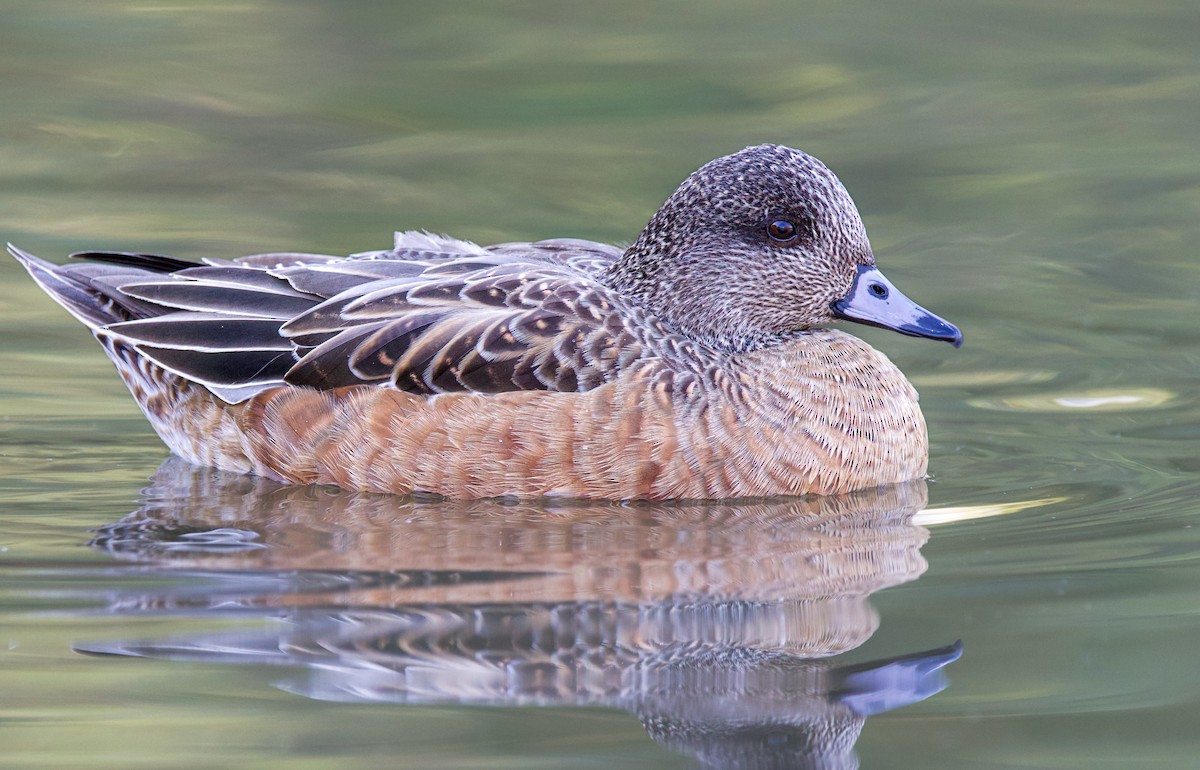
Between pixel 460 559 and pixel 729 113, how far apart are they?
7.21 meters

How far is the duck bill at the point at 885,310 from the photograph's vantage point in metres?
7.61

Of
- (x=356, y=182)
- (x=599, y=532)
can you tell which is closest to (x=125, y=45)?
(x=356, y=182)

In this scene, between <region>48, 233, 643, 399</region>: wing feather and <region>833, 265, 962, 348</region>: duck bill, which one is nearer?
<region>48, 233, 643, 399</region>: wing feather

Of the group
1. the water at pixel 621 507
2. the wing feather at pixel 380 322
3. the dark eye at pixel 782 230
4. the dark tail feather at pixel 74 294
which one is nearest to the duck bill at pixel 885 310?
the dark eye at pixel 782 230

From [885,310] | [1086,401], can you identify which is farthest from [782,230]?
[1086,401]

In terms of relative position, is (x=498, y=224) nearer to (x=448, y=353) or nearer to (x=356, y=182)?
(x=356, y=182)

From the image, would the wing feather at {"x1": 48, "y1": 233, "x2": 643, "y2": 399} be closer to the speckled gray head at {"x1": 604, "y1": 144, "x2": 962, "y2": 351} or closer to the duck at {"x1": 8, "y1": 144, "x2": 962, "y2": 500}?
the duck at {"x1": 8, "y1": 144, "x2": 962, "y2": 500}

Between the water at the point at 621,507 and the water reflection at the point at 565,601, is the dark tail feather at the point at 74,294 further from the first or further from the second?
the water reflection at the point at 565,601

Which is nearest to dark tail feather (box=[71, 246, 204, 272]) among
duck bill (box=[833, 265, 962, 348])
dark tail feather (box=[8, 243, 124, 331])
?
dark tail feather (box=[8, 243, 124, 331])

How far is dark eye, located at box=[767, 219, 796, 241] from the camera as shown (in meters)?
7.79

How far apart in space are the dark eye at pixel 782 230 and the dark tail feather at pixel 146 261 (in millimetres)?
2667

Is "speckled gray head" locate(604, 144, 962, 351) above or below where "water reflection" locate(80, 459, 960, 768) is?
above

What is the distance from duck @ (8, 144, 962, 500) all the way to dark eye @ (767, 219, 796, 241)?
0.9 inches

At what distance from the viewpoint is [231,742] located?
4.80m
